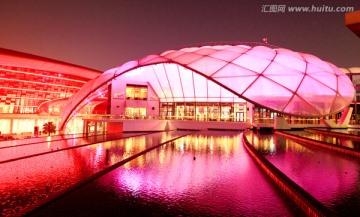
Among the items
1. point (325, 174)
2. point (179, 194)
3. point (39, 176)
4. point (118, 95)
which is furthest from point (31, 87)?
point (325, 174)

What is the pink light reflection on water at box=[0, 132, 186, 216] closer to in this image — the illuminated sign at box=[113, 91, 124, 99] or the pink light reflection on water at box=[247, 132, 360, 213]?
the pink light reflection on water at box=[247, 132, 360, 213]

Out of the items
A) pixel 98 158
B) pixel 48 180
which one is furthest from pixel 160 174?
pixel 98 158

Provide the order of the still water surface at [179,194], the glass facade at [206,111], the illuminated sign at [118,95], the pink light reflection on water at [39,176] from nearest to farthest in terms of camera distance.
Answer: the still water surface at [179,194]
the pink light reflection on water at [39,176]
the illuminated sign at [118,95]
the glass facade at [206,111]

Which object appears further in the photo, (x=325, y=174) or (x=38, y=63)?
(x=38, y=63)

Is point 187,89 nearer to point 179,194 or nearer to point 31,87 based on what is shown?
point 179,194

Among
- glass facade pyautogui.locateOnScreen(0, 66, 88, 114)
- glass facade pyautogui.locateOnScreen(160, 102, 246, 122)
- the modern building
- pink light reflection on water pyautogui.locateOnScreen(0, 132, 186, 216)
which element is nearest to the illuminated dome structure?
glass facade pyautogui.locateOnScreen(160, 102, 246, 122)

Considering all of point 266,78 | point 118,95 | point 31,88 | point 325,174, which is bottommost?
point 325,174

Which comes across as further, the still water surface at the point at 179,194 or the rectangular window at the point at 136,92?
the rectangular window at the point at 136,92

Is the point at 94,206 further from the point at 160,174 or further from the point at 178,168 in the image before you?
the point at 178,168

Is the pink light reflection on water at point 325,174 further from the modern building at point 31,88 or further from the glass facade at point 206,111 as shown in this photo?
the modern building at point 31,88

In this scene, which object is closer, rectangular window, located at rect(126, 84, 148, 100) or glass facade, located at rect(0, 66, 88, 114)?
rectangular window, located at rect(126, 84, 148, 100)

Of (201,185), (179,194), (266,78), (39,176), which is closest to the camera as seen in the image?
(179,194)

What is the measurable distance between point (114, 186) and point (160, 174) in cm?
199

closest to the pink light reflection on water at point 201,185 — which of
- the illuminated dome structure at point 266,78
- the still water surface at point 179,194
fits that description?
the still water surface at point 179,194
